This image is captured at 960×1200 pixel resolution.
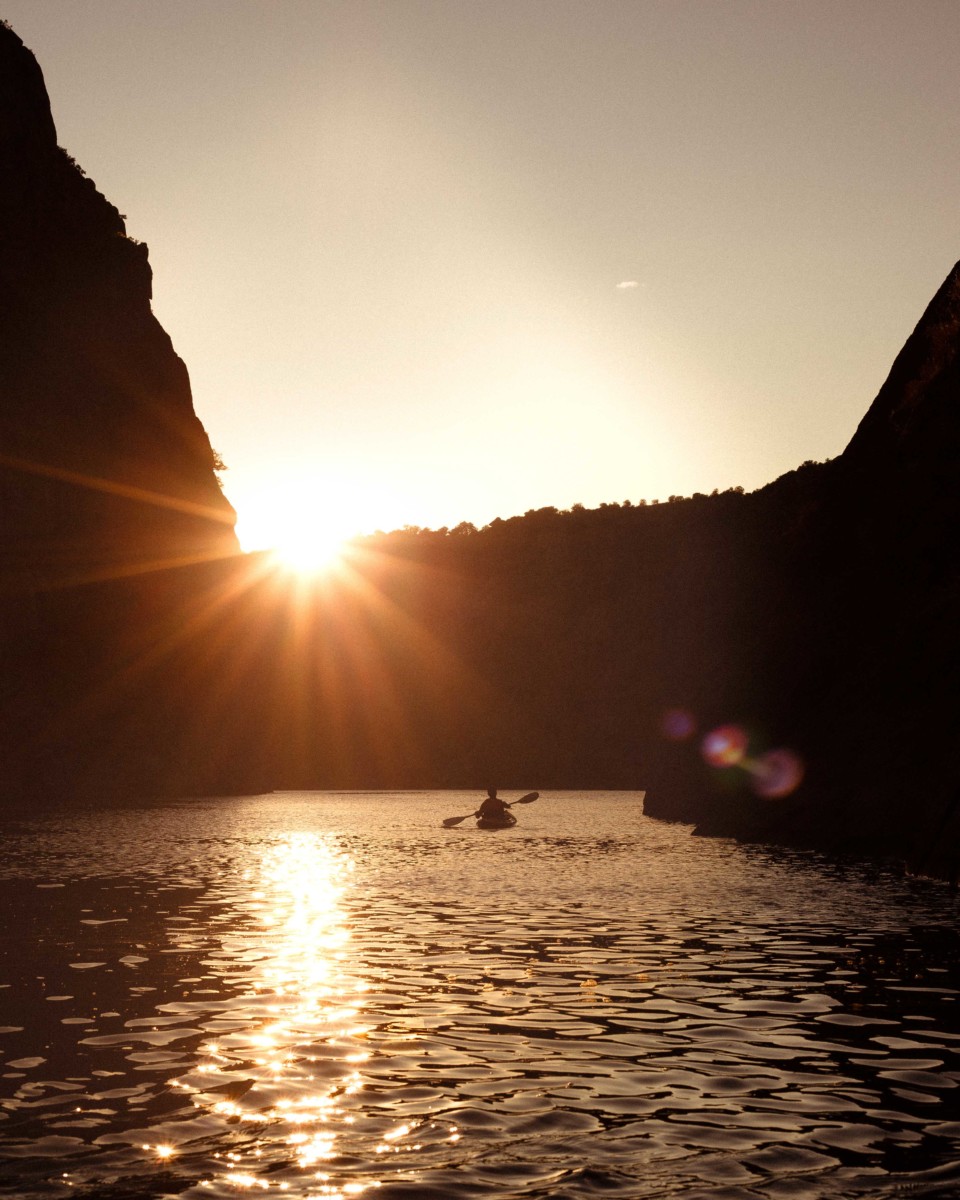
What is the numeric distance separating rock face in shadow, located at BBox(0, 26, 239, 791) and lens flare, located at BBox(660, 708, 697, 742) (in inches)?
1299

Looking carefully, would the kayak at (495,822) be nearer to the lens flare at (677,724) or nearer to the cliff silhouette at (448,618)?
the cliff silhouette at (448,618)

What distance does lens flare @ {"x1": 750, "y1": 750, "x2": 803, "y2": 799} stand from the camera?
41.2 metres

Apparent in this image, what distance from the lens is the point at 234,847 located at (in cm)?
4012

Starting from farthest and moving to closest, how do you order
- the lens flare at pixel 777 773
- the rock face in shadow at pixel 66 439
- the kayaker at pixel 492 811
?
the rock face in shadow at pixel 66 439 < the kayaker at pixel 492 811 < the lens flare at pixel 777 773

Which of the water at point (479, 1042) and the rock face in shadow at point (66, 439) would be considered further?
the rock face in shadow at point (66, 439)

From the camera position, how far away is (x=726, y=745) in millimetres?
49188

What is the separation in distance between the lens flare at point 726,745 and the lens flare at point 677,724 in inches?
184

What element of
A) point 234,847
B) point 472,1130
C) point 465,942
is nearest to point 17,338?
point 234,847

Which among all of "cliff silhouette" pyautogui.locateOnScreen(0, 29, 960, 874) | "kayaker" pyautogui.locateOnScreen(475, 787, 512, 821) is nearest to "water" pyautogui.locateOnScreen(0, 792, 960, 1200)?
"cliff silhouette" pyautogui.locateOnScreen(0, 29, 960, 874)

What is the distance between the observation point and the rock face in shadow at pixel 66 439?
6750 cm

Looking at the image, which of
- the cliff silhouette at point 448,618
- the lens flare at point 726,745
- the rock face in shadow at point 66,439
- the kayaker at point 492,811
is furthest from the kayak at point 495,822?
the rock face in shadow at point 66,439

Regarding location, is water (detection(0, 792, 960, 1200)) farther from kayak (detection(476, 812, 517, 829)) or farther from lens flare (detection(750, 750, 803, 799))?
kayak (detection(476, 812, 517, 829))

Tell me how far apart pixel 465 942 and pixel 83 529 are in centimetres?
5935

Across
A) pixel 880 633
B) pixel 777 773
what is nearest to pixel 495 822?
pixel 777 773
